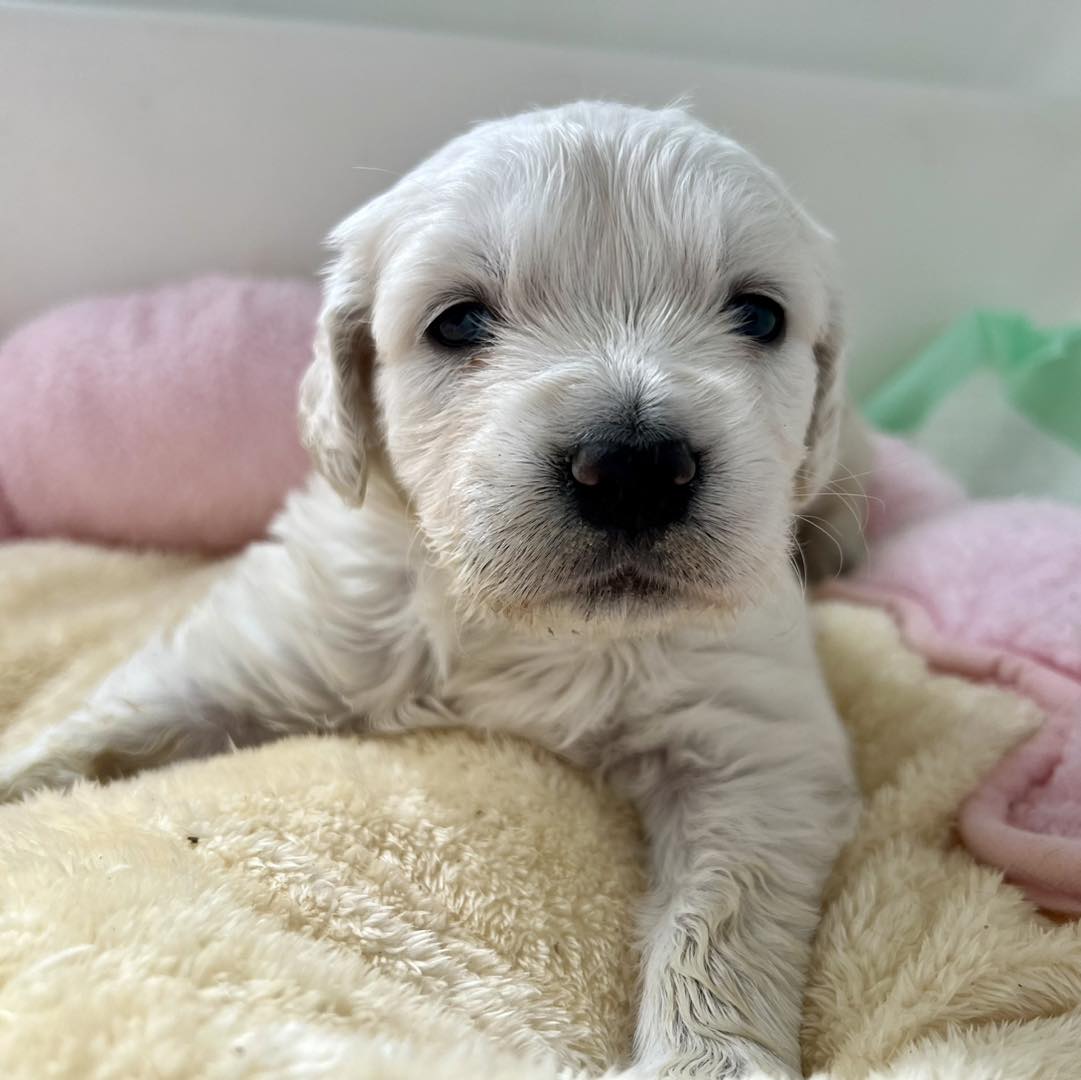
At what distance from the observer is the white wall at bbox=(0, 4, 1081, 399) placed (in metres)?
2.32

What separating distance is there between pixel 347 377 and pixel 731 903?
101 centimetres

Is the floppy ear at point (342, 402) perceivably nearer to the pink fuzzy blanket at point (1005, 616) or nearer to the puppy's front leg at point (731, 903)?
the puppy's front leg at point (731, 903)

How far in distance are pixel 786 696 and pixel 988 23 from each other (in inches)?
98.1

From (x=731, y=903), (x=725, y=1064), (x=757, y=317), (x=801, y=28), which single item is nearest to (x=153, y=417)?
(x=757, y=317)

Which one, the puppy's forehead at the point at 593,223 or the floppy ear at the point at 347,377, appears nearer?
the puppy's forehead at the point at 593,223

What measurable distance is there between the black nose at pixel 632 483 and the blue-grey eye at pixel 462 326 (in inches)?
14.2

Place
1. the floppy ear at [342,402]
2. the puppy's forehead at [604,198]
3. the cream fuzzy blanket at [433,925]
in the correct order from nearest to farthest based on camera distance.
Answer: the cream fuzzy blanket at [433,925]
the puppy's forehead at [604,198]
the floppy ear at [342,402]

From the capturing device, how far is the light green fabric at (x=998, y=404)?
258 cm

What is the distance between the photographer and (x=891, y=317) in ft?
9.62

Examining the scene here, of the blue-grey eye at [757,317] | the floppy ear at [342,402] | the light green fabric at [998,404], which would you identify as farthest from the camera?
the light green fabric at [998,404]

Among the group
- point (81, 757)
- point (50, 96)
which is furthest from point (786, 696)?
point (50, 96)

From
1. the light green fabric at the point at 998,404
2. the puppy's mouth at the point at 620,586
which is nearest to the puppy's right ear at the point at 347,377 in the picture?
the puppy's mouth at the point at 620,586

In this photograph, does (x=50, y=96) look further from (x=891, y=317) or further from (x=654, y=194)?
(x=891, y=317)

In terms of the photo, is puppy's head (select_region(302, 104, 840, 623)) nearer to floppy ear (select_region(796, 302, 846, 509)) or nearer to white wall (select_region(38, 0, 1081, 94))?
floppy ear (select_region(796, 302, 846, 509))
